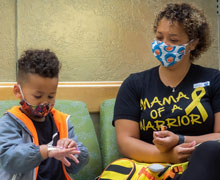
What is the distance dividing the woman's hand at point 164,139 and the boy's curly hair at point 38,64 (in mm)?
552

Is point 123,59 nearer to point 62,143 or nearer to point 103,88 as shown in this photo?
point 103,88

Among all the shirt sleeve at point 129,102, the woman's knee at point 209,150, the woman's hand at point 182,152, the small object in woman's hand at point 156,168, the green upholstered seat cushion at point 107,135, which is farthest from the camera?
the green upholstered seat cushion at point 107,135

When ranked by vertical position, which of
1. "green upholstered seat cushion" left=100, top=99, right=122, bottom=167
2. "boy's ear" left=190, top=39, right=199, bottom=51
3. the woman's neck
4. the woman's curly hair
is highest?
the woman's curly hair

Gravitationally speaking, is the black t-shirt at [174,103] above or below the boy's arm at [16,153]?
above

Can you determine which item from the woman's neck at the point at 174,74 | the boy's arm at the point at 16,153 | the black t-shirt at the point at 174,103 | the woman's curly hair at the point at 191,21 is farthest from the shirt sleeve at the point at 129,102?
the boy's arm at the point at 16,153

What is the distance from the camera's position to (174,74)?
70.8 inches

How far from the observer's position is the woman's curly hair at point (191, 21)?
1.76 metres

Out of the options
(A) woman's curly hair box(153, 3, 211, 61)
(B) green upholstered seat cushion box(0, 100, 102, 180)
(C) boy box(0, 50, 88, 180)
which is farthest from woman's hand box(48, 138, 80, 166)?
(A) woman's curly hair box(153, 3, 211, 61)

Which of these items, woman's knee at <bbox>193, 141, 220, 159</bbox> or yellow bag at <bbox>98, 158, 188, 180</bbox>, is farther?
yellow bag at <bbox>98, 158, 188, 180</bbox>

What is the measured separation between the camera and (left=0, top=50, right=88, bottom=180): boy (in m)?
1.29

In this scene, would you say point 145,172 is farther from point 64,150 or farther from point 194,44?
point 194,44

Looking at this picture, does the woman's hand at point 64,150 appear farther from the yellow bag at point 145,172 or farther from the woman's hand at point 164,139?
the woman's hand at point 164,139

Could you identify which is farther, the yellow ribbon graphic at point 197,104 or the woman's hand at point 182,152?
the yellow ribbon graphic at point 197,104

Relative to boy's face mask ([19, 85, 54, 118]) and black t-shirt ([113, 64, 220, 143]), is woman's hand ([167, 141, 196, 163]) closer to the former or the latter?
black t-shirt ([113, 64, 220, 143])
